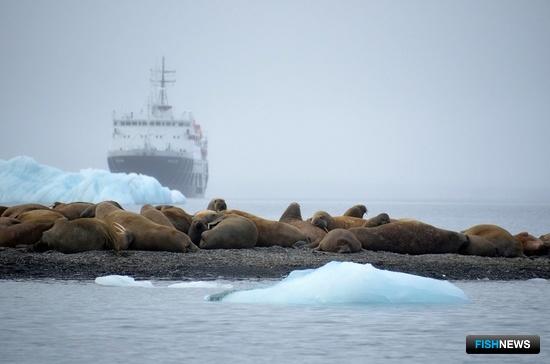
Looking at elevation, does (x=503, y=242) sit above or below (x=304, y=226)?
below

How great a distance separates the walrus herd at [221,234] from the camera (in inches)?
687

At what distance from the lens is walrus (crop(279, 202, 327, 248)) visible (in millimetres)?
20255

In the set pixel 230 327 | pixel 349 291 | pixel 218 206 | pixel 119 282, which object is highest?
pixel 218 206

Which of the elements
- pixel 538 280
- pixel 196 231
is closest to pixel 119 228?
pixel 196 231

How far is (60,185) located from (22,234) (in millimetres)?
43368

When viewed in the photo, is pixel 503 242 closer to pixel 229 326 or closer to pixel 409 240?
pixel 409 240

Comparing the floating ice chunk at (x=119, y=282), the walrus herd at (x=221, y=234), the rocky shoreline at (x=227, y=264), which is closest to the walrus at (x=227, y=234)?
the walrus herd at (x=221, y=234)

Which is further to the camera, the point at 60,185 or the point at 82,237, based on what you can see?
the point at 60,185

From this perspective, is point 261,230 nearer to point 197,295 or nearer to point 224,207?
point 224,207

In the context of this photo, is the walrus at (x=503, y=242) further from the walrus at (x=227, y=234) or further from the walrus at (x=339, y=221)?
the walrus at (x=227, y=234)

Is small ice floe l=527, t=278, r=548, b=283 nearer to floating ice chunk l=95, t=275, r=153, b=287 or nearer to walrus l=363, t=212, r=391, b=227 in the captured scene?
walrus l=363, t=212, r=391, b=227

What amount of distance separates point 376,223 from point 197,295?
268 inches

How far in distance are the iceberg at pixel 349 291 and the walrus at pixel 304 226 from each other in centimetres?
638

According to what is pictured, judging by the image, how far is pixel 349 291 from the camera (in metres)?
12.9
